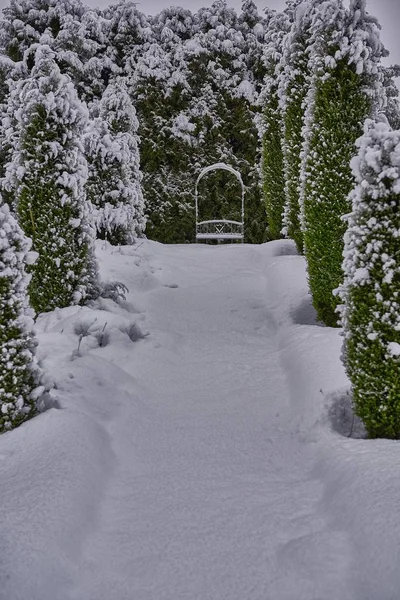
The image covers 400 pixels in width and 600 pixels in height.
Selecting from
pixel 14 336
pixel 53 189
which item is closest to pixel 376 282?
pixel 14 336

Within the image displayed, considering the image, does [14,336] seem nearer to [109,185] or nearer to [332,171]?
[332,171]

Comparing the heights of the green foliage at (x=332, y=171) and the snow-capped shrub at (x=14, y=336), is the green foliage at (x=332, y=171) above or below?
above

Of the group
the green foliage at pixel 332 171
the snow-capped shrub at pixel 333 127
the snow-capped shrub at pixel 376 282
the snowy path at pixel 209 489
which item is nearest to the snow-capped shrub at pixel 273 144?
the snow-capped shrub at pixel 333 127

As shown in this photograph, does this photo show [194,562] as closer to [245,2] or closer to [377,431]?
[377,431]

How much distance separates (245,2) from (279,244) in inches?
410

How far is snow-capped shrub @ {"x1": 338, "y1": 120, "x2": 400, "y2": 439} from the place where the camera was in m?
3.24

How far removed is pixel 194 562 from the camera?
101 inches

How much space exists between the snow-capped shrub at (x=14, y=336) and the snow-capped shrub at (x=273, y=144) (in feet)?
27.7

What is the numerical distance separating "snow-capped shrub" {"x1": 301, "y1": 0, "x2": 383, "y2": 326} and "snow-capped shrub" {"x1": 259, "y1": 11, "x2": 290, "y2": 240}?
16.3ft

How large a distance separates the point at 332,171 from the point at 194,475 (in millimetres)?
3878

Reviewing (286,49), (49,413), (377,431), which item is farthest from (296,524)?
(286,49)

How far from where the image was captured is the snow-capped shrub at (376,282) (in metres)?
3.24

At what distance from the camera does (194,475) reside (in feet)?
11.2

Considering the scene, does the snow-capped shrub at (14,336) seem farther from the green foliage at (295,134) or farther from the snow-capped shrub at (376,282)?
the green foliage at (295,134)
